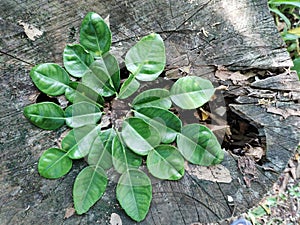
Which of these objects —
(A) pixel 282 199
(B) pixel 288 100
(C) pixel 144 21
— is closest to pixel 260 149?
(B) pixel 288 100

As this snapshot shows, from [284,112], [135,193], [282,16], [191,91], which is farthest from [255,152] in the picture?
[282,16]

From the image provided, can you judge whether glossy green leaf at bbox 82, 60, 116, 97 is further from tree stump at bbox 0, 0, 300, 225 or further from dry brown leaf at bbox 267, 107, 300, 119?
dry brown leaf at bbox 267, 107, 300, 119

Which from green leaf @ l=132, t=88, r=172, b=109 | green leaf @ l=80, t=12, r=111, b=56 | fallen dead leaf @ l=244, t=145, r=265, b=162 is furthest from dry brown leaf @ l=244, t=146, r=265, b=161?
green leaf @ l=80, t=12, r=111, b=56

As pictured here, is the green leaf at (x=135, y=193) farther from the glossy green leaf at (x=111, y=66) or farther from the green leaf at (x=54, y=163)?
the glossy green leaf at (x=111, y=66)

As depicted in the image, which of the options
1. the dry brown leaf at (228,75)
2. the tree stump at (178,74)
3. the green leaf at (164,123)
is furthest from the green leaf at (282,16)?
the green leaf at (164,123)

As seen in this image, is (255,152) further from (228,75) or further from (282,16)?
(282,16)

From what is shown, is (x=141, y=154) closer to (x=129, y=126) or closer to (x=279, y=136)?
(x=129, y=126)
